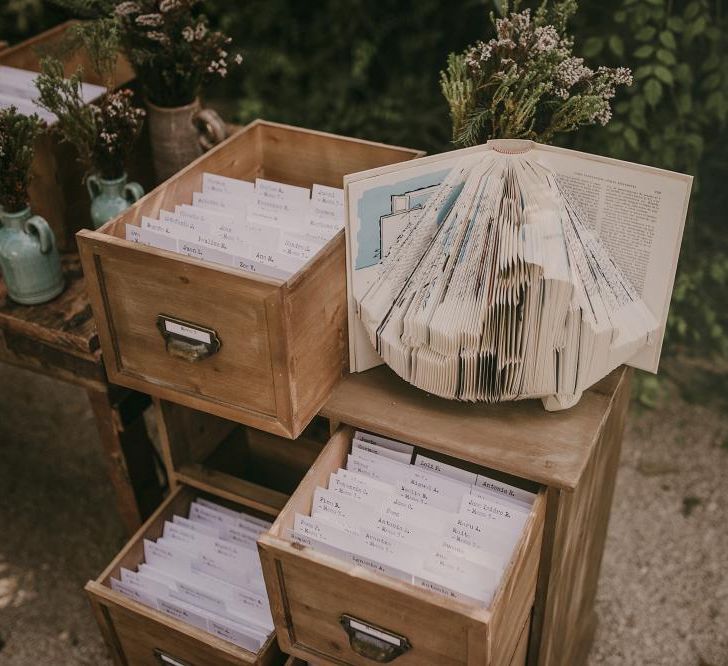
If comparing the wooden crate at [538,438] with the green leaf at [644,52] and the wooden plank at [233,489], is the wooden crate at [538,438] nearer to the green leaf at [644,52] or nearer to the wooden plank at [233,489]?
the wooden plank at [233,489]

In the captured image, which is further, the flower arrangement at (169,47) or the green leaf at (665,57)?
the green leaf at (665,57)

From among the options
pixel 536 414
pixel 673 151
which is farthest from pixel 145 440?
pixel 673 151

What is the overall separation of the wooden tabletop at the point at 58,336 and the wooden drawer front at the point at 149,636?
1.17 ft

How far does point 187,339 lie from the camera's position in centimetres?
139

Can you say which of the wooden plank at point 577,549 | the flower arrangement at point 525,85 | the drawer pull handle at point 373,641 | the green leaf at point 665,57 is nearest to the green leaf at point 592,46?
the green leaf at point 665,57

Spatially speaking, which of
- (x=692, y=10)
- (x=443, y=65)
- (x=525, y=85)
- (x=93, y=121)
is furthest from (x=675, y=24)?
(x=93, y=121)

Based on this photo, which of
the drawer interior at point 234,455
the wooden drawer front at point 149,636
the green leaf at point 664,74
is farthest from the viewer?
the green leaf at point 664,74

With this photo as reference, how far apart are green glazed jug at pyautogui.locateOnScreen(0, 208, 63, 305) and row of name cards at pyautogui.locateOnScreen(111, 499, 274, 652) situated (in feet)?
1.77

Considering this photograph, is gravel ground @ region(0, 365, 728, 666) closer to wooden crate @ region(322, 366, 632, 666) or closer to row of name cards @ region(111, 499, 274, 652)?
row of name cards @ region(111, 499, 274, 652)

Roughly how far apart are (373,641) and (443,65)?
246 cm

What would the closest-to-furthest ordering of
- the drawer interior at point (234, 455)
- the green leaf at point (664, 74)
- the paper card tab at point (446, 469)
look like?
the paper card tab at point (446, 469), the drawer interior at point (234, 455), the green leaf at point (664, 74)

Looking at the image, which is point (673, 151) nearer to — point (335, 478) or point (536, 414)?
point (536, 414)

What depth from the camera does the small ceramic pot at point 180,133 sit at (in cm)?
179

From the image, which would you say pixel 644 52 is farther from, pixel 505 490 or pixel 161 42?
pixel 505 490
